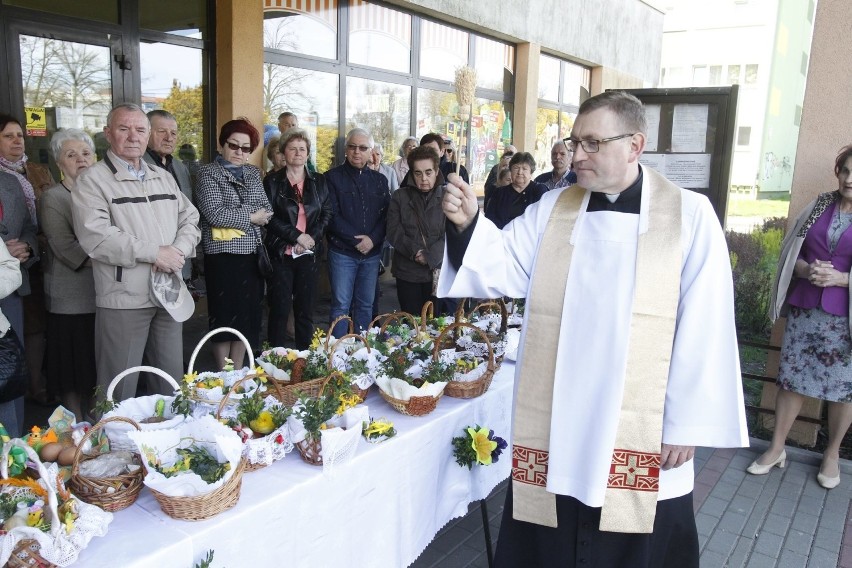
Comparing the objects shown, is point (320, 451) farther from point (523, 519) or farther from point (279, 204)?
point (279, 204)

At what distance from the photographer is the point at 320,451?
2076mm

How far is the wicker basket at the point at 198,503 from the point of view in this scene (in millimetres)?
1712

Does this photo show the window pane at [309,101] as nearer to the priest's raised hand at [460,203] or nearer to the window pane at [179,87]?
the window pane at [179,87]

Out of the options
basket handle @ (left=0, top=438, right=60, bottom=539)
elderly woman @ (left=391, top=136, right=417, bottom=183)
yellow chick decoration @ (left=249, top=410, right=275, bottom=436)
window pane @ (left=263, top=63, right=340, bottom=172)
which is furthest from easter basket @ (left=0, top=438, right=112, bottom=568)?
elderly woman @ (left=391, top=136, right=417, bottom=183)

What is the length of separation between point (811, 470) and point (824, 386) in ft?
2.40

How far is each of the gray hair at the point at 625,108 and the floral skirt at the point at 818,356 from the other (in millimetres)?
2554

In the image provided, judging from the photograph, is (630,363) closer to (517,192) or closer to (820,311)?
(820,311)

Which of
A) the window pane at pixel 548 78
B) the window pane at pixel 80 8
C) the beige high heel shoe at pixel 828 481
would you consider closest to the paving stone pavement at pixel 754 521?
the beige high heel shoe at pixel 828 481

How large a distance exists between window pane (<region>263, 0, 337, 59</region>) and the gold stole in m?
6.28

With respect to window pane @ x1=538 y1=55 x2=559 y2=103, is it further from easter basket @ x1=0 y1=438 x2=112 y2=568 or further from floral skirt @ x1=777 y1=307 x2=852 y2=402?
easter basket @ x1=0 y1=438 x2=112 y2=568

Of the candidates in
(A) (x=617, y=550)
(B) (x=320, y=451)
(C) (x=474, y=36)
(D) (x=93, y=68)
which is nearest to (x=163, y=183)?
(B) (x=320, y=451)

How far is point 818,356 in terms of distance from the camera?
156 inches

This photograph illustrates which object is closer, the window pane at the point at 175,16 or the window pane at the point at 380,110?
the window pane at the point at 175,16

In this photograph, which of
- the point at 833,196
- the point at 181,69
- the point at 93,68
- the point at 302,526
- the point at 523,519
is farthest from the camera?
the point at 181,69
